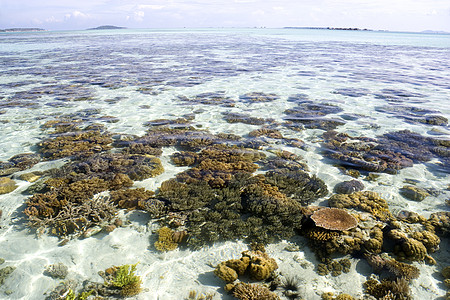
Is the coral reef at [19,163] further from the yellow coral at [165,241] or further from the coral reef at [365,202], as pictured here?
the coral reef at [365,202]

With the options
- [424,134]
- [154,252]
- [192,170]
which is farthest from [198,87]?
[154,252]

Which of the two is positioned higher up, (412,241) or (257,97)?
(257,97)

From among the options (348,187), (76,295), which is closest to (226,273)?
(76,295)

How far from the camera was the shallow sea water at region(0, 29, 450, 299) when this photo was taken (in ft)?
16.6

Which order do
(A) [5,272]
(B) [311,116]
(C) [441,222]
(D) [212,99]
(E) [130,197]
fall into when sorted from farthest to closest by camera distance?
(D) [212,99] → (B) [311,116] → (E) [130,197] → (C) [441,222] → (A) [5,272]

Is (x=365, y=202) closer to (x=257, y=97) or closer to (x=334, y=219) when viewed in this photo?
(x=334, y=219)

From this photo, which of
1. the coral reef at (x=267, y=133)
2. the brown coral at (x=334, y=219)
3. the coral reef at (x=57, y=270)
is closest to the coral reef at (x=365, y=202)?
the brown coral at (x=334, y=219)

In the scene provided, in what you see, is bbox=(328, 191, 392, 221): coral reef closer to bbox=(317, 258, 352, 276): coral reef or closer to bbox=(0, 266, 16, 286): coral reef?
bbox=(317, 258, 352, 276): coral reef

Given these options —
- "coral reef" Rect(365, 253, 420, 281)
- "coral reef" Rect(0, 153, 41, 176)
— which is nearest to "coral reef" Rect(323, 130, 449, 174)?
"coral reef" Rect(365, 253, 420, 281)

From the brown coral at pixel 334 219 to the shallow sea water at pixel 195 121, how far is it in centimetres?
67

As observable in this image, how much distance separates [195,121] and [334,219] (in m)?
8.42

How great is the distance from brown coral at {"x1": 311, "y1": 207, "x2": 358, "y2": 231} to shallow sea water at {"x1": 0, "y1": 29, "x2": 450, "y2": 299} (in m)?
0.67

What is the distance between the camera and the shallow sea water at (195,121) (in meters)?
5.07

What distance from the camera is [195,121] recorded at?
1298 centimetres
